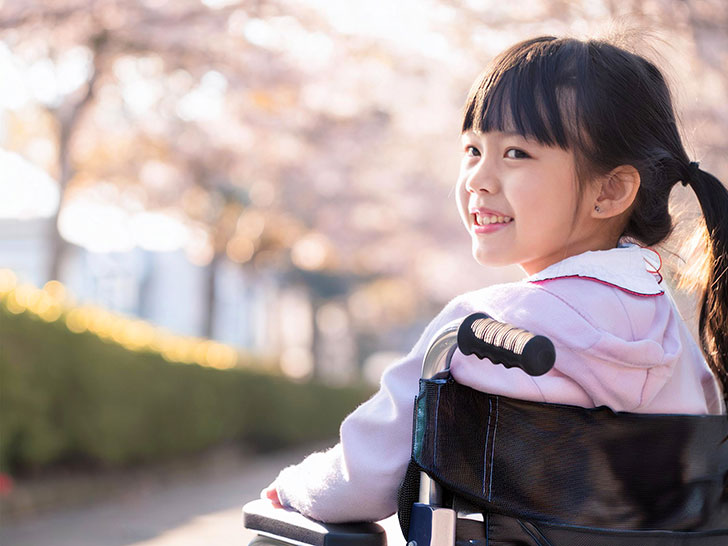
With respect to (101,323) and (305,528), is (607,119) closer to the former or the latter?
(305,528)

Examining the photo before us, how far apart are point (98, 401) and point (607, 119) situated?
6362 millimetres

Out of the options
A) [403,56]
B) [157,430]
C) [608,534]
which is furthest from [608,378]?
[403,56]

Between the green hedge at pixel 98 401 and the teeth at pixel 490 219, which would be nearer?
the teeth at pixel 490 219

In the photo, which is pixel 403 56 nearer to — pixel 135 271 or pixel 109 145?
pixel 109 145

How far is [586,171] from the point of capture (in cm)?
155

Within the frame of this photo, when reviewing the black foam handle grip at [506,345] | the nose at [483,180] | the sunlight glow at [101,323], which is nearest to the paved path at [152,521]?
the sunlight glow at [101,323]

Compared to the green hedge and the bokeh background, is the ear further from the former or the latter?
the green hedge

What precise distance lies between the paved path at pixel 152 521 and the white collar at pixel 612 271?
3330mm

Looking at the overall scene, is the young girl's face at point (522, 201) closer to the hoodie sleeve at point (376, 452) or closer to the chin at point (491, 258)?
the chin at point (491, 258)

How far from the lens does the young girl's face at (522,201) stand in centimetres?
153

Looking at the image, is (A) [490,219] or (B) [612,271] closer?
(B) [612,271]

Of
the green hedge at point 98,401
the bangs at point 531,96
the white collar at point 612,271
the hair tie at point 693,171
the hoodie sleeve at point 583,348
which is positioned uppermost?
the bangs at point 531,96

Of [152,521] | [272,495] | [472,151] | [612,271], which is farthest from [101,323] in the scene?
[612,271]

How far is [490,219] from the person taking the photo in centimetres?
161
